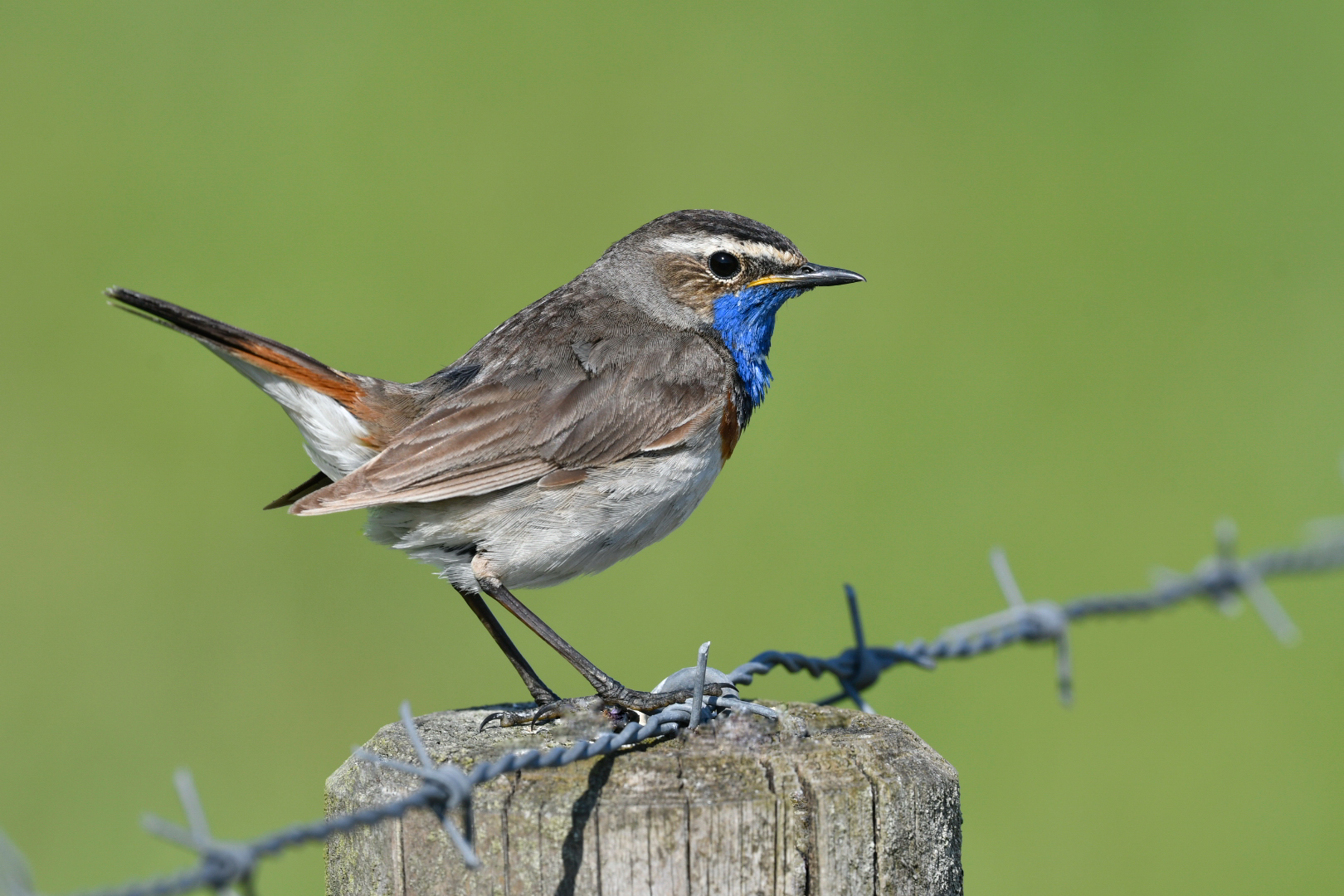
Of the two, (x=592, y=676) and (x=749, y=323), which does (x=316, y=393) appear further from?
(x=749, y=323)

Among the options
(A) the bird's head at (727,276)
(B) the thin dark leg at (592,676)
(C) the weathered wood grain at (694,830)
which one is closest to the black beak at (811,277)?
(A) the bird's head at (727,276)

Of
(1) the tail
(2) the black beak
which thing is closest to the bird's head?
(2) the black beak

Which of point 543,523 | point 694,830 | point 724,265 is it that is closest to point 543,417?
point 543,523

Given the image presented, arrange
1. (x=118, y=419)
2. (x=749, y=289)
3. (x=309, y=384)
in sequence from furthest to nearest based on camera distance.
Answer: (x=118, y=419) < (x=749, y=289) < (x=309, y=384)

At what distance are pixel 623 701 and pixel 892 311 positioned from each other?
6025 mm

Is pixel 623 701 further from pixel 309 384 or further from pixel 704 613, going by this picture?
pixel 704 613

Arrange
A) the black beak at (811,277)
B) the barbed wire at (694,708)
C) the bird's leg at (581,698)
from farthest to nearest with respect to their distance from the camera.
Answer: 1. the black beak at (811,277)
2. the bird's leg at (581,698)
3. the barbed wire at (694,708)

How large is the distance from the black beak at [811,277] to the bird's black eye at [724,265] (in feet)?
0.26

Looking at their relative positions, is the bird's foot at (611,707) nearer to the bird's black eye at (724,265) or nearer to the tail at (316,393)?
the tail at (316,393)

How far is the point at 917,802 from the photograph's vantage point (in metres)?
2.80

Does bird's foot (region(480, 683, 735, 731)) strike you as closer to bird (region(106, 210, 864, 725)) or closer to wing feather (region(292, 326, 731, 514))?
bird (region(106, 210, 864, 725))

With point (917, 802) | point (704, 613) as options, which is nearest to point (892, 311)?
point (704, 613)

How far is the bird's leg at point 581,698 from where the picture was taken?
3684mm

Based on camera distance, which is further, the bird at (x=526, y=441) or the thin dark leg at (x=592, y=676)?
the bird at (x=526, y=441)
